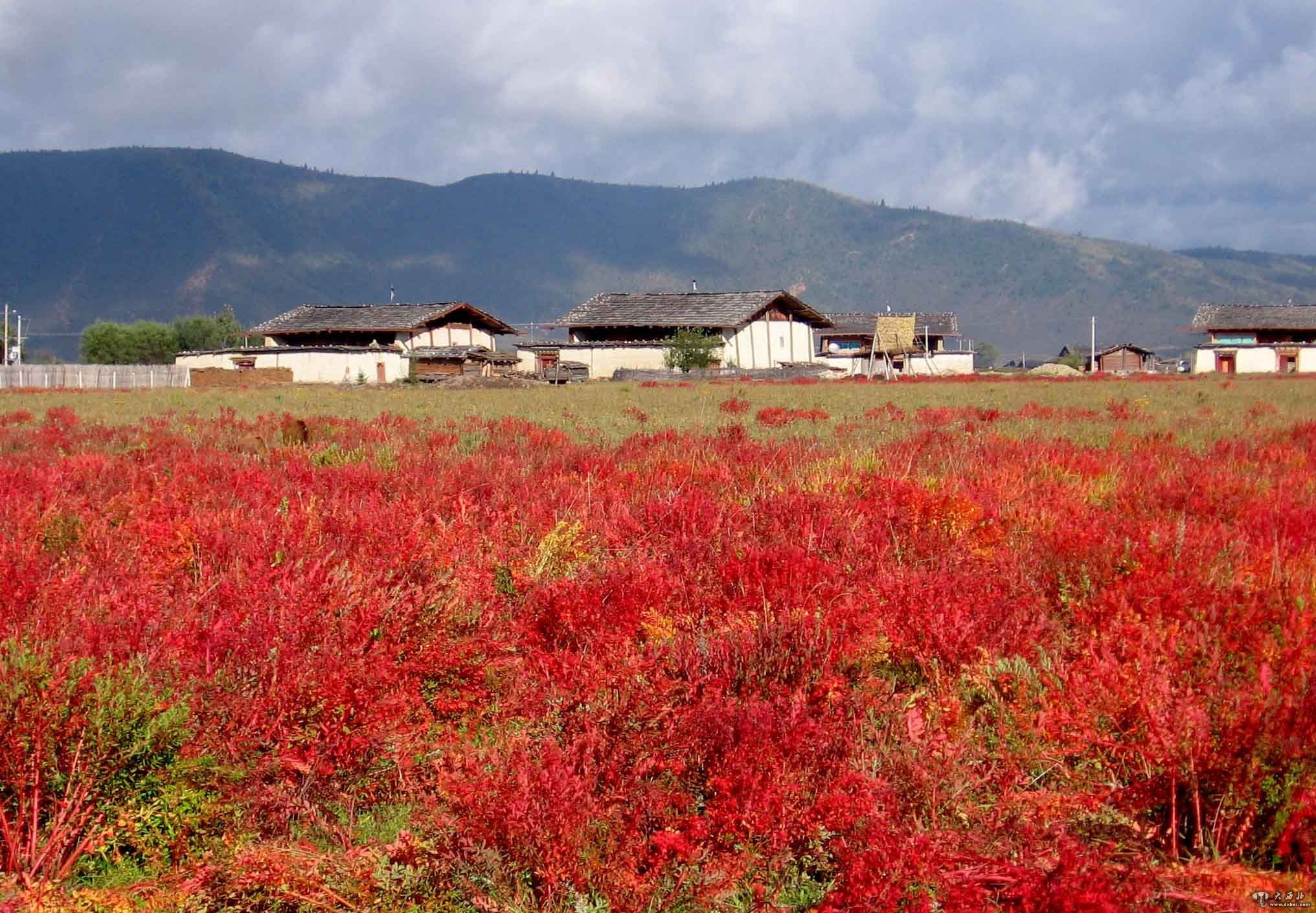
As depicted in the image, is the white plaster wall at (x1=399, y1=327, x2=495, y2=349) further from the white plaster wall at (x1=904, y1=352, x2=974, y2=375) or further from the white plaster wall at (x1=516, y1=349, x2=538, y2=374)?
the white plaster wall at (x1=904, y1=352, x2=974, y2=375)

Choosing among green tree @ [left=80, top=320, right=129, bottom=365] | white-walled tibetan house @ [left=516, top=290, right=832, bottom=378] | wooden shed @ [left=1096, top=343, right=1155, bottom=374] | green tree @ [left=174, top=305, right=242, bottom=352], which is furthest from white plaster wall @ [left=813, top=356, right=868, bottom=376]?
green tree @ [left=80, top=320, right=129, bottom=365]

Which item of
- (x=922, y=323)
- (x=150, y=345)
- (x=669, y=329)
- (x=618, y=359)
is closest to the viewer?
(x=618, y=359)

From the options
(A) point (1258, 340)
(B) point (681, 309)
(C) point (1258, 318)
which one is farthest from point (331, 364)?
(C) point (1258, 318)

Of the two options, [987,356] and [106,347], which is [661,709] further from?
[987,356]

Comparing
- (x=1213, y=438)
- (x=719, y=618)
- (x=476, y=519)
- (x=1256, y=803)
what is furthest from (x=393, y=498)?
(x=1213, y=438)

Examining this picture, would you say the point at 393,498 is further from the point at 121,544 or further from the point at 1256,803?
the point at 1256,803

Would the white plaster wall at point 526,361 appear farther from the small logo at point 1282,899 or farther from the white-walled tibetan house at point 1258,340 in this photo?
the small logo at point 1282,899

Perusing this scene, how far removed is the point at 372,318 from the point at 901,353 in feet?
137

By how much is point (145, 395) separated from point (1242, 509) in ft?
111

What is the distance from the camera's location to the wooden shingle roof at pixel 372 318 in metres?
66.3

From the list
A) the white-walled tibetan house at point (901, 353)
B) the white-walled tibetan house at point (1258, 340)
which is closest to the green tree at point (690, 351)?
the white-walled tibetan house at point (901, 353)

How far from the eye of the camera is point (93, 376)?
181 feet

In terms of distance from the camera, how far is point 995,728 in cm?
377

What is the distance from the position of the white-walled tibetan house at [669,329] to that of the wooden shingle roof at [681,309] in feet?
0.19
